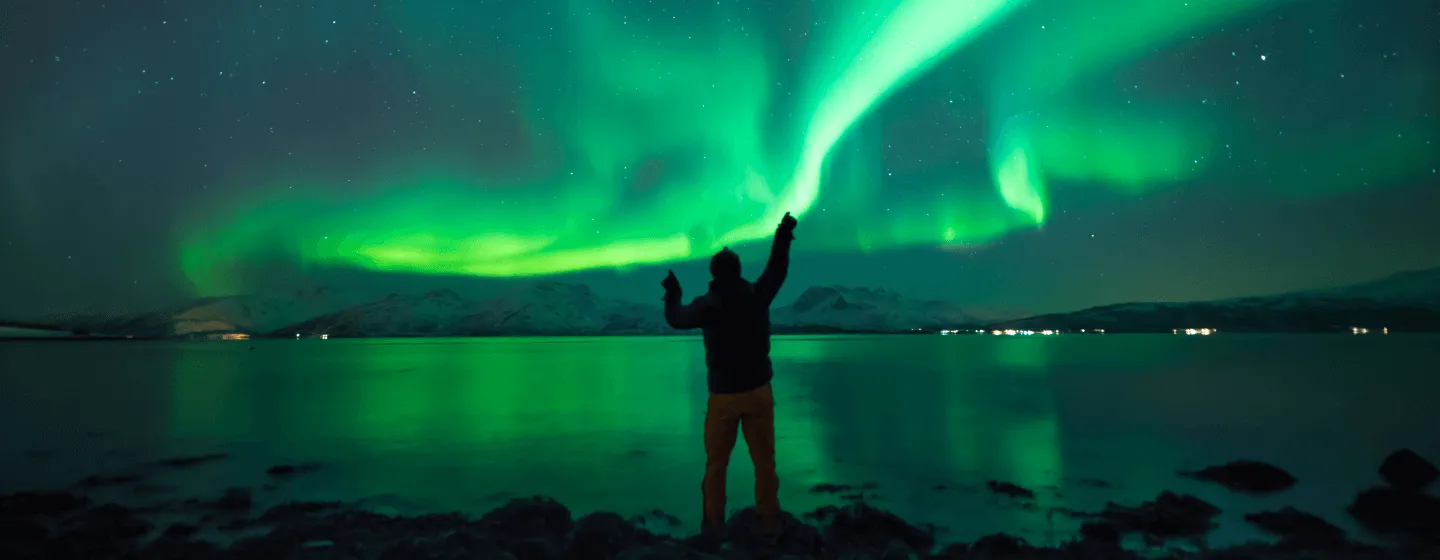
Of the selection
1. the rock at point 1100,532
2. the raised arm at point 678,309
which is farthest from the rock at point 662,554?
the rock at point 1100,532

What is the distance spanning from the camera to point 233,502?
1164 cm

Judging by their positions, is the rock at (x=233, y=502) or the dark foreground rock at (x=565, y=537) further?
the rock at (x=233, y=502)

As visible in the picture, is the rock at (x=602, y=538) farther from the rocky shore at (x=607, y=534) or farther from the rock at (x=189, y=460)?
the rock at (x=189, y=460)

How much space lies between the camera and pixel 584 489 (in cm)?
1412

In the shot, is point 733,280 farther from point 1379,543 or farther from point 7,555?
point 1379,543

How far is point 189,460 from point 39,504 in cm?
656

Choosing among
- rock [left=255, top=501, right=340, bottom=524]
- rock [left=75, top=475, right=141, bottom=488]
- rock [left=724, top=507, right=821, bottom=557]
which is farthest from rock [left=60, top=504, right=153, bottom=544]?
rock [left=724, top=507, right=821, bottom=557]

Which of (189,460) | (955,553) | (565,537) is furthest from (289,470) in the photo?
(955,553)

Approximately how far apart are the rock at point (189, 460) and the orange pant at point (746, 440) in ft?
47.0

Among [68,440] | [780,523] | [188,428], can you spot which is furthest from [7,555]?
[188,428]

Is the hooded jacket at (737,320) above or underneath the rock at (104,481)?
above

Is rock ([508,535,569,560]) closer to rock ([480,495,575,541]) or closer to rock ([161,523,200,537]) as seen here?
rock ([480,495,575,541])

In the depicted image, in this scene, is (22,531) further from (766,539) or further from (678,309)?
(766,539)

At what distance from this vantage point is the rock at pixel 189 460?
54.3 feet
